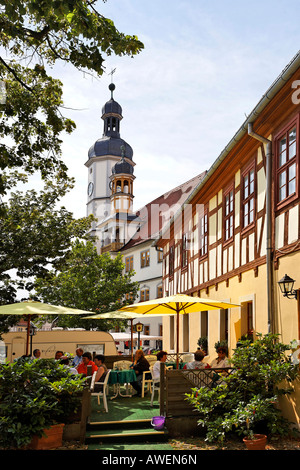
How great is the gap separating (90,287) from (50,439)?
26.8 m

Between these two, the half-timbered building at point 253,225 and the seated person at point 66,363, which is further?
the seated person at point 66,363

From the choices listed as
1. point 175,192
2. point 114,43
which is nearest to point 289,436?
point 114,43

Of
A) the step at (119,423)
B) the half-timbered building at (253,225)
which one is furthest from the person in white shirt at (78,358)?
the half-timbered building at (253,225)

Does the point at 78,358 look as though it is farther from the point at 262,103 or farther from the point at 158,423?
the point at 262,103

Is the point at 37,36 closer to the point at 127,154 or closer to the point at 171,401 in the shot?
the point at 171,401

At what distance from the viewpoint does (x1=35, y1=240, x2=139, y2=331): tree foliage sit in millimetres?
34000

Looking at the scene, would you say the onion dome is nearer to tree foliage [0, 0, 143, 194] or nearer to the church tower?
the church tower

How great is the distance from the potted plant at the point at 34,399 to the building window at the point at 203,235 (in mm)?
8786

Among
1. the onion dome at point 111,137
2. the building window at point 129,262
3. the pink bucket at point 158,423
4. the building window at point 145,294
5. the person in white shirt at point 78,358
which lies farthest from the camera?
the onion dome at point 111,137

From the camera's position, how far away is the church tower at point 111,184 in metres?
58.4

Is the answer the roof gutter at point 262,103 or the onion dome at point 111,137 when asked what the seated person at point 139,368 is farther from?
the onion dome at point 111,137

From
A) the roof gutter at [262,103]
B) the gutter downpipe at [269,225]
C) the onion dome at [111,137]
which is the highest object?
the onion dome at [111,137]

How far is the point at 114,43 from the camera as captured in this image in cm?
721

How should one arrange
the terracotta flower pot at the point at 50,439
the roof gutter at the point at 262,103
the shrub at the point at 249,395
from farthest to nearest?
the roof gutter at the point at 262,103 → the shrub at the point at 249,395 → the terracotta flower pot at the point at 50,439
